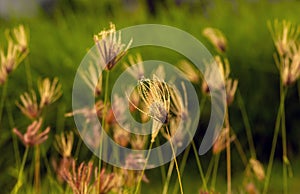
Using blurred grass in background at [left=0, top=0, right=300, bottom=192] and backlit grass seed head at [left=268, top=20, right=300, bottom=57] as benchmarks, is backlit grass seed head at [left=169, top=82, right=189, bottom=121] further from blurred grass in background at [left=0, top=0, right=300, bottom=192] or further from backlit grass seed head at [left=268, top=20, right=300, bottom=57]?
blurred grass in background at [left=0, top=0, right=300, bottom=192]

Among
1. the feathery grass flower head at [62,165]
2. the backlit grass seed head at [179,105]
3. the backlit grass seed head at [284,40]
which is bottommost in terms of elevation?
the feathery grass flower head at [62,165]

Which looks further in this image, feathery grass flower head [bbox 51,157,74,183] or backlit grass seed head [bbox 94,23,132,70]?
feathery grass flower head [bbox 51,157,74,183]

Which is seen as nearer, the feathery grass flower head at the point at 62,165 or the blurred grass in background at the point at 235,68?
the feathery grass flower head at the point at 62,165

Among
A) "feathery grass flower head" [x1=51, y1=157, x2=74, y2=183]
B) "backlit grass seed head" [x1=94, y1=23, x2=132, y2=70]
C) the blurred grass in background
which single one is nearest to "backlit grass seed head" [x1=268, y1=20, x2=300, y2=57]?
the blurred grass in background

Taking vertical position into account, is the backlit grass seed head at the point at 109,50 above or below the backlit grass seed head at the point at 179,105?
above

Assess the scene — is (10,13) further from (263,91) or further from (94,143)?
(94,143)

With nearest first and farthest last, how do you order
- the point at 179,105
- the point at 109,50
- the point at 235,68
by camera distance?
1. the point at 109,50
2. the point at 179,105
3. the point at 235,68

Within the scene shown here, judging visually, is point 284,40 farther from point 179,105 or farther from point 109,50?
point 109,50

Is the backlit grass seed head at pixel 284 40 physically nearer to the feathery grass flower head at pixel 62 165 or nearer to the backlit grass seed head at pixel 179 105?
the backlit grass seed head at pixel 179 105

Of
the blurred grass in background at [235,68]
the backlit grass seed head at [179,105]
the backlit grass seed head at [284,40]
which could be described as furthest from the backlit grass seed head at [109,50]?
the blurred grass in background at [235,68]

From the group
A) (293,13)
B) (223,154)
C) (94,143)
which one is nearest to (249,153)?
(223,154)

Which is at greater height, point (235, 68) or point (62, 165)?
point (235, 68)

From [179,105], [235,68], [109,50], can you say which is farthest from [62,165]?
[235,68]

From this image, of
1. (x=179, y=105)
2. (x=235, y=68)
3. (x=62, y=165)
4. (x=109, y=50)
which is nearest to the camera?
(x=109, y=50)
